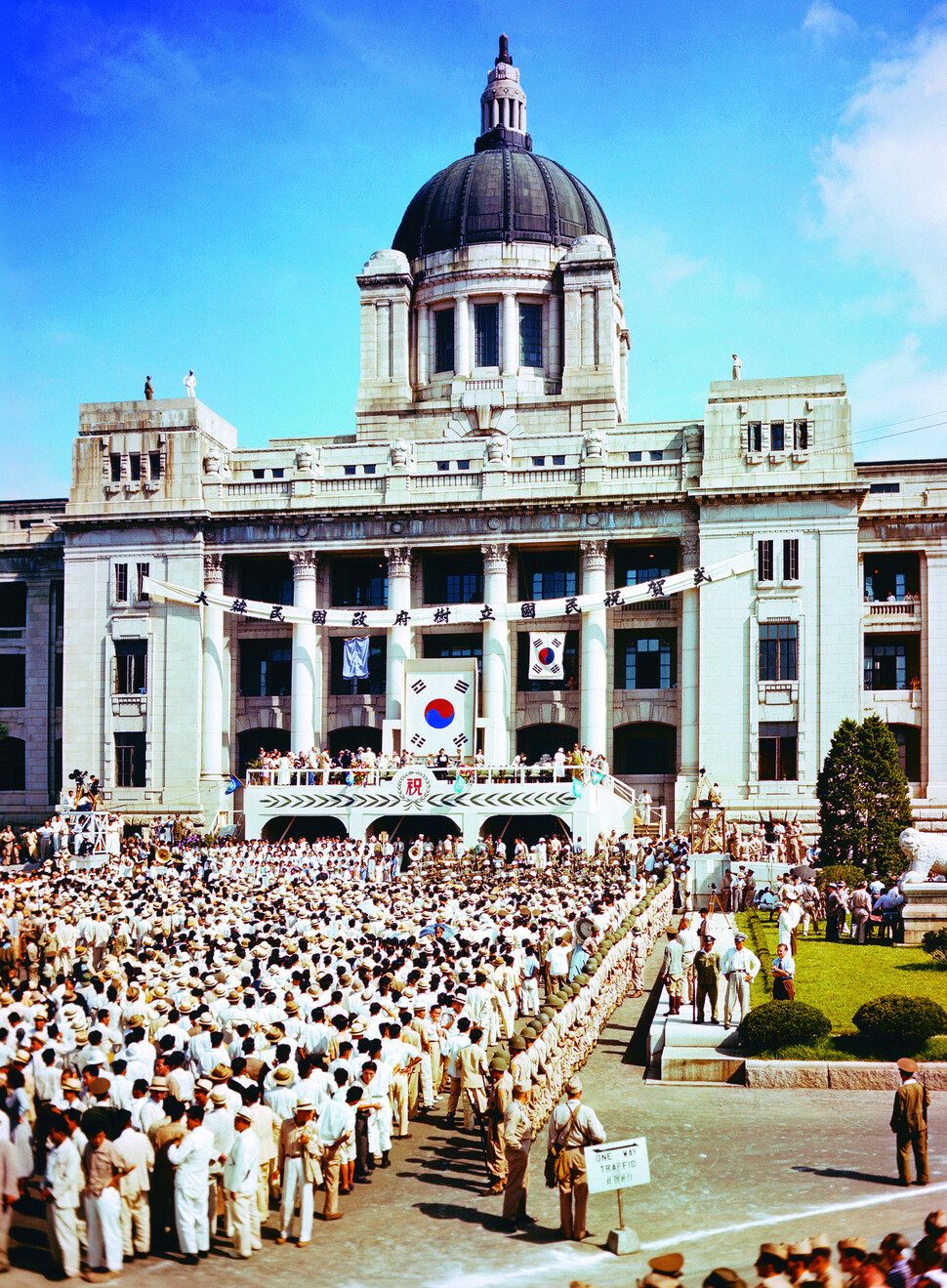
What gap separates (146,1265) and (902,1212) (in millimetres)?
8431

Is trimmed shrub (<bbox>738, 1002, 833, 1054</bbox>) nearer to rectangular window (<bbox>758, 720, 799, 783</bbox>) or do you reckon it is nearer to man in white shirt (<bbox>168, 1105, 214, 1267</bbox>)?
man in white shirt (<bbox>168, 1105, 214, 1267</bbox>)

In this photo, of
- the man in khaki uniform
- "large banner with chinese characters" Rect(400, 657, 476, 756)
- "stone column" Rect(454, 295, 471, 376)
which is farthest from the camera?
"stone column" Rect(454, 295, 471, 376)

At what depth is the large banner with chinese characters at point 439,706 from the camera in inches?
2340

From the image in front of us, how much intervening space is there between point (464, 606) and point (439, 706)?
5.31m

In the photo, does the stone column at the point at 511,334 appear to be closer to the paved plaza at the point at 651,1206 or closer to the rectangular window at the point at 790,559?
the rectangular window at the point at 790,559

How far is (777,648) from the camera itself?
6166 cm

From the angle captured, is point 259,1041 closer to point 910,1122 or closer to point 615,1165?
point 615,1165

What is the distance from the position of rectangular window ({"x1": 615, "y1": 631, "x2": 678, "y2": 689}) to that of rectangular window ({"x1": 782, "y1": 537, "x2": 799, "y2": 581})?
21.0 ft

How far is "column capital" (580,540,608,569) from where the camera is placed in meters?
63.7

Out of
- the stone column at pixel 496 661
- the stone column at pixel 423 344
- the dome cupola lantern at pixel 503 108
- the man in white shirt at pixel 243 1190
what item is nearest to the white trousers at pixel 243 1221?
the man in white shirt at pixel 243 1190

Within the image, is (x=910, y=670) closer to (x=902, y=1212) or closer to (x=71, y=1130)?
(x=902, y=1212)

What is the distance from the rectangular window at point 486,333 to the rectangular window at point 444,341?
4.87 ft

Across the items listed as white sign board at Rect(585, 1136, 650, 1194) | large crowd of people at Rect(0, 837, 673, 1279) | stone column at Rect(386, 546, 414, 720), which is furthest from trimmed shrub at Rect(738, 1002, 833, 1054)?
stone column at Rect(386, 546, 414, 720)

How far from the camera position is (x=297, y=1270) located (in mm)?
14672
